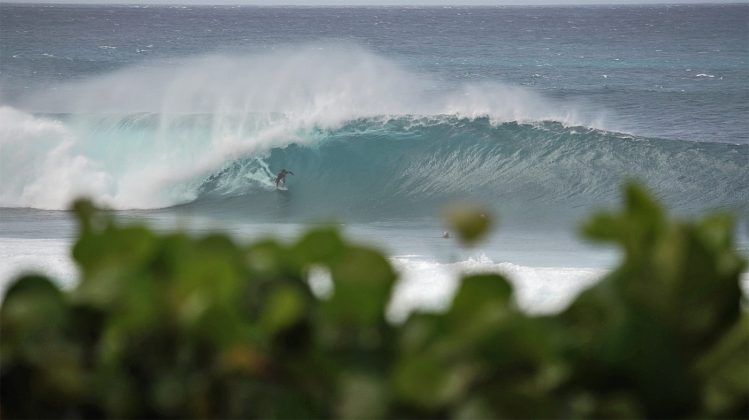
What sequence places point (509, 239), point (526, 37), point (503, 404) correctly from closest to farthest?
point (503, 404) < point (509, 239) < point (526, 37)

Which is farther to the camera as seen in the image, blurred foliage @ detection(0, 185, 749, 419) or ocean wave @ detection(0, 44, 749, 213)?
ocean wave @ detection(0, 44, 749, 213)

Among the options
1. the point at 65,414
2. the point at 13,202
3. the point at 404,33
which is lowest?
the point at 404,33

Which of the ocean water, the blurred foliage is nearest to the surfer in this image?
the ocean water

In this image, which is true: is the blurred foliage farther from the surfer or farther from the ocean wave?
the surfer

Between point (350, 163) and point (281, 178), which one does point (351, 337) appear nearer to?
point (281, 178)

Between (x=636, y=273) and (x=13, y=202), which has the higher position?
(x=636, y=273)

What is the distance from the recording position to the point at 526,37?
65375mm

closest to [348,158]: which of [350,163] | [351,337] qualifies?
[350,163]

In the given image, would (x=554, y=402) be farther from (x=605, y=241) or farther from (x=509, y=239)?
(x=509, y=239)

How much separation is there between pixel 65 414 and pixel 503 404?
0.81 feet

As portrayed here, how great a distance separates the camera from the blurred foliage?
0.51 m

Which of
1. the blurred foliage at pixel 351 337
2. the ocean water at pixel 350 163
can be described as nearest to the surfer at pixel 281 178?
the ocean water at pixel 350 163

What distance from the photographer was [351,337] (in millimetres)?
546

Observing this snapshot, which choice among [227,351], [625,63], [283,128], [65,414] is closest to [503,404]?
[227,351]
